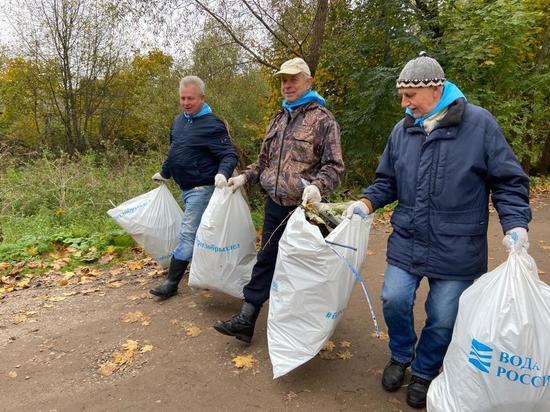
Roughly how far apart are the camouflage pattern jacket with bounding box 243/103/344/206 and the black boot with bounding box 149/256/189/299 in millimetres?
1352

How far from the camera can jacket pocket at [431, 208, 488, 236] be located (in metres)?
2.26

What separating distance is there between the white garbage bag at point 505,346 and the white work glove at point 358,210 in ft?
2.39

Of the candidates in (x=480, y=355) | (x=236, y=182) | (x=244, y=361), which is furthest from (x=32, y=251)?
(x=480, y=355)

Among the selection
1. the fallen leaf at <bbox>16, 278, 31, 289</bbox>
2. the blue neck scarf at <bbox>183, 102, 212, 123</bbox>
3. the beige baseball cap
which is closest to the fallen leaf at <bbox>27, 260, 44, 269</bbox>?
the fallen leaf at <bbox>16, 278, 31, 289</bbox>

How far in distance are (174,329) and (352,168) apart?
21.1 feet

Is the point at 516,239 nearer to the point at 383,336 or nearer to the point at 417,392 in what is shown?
the point at 417,392

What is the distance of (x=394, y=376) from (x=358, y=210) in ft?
3.17

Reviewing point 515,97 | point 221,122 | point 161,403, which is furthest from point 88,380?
point 515,97

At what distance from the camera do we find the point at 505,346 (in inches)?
71.1

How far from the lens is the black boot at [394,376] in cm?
261

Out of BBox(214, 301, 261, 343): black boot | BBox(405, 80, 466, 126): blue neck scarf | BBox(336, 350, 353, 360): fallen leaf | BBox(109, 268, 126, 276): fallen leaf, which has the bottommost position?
BBox(109, 268, 126, 276): fallen leaf

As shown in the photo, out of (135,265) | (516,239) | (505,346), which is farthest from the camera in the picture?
(135,265)

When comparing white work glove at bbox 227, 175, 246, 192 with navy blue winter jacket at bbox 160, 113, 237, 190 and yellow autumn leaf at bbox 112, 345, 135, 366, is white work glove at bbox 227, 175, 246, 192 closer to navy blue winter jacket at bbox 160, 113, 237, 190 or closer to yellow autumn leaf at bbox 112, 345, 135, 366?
navy blue winter jacket at bbox 160, 113, 237, 190

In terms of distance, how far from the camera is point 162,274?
4766 millimetres
